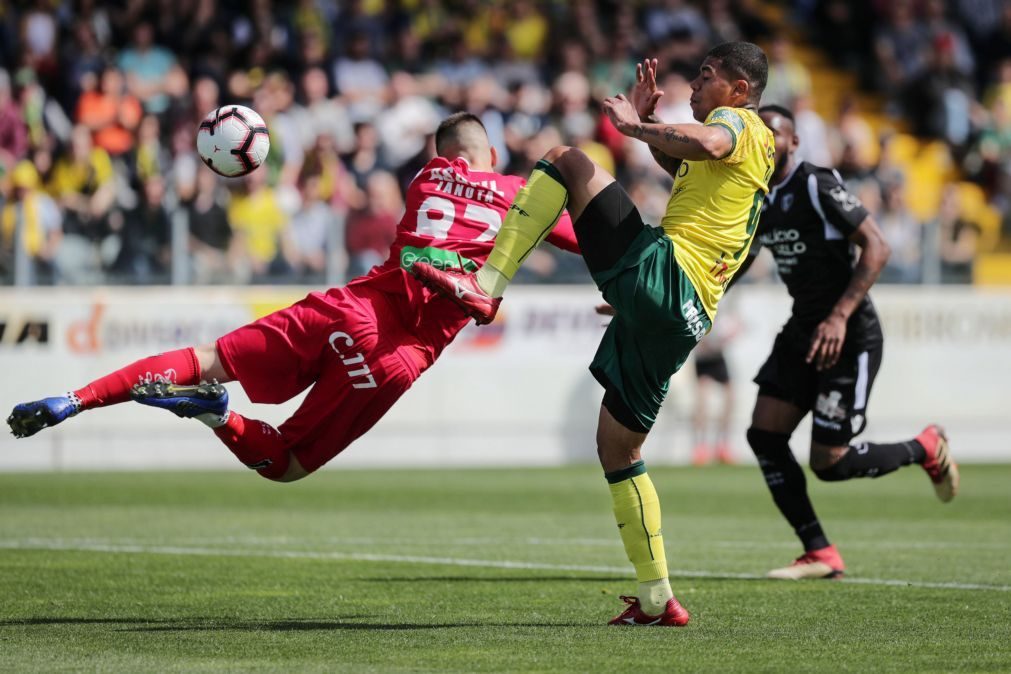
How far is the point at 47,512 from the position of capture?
44.6 feet

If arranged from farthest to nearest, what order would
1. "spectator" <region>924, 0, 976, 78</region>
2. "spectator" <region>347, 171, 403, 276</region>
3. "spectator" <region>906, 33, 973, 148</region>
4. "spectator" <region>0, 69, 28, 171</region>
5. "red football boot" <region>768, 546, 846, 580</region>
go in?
"spectator" <region>924, 0, 976, 78</region> < "spectator" <region>906, 33, 973, 148</region> < "spectator" <region>0, 69, 28, 171</region> < "spectator" <region>347, 171, 403, 276</region> < "red football boot" <region>768, 546, 846, 580</region>

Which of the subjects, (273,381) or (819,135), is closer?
(273,381)

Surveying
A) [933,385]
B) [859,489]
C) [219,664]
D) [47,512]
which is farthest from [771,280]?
[219,664]

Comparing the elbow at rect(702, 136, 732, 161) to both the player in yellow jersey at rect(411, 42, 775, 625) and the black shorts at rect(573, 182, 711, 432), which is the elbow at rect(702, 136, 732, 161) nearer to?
the player in yellow jersey at rect(411, 42, 775, 625)

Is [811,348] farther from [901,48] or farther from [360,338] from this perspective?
[901,48]

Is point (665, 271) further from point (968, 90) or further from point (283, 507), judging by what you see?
point (968, 90)

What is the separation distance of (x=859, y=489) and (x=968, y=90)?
9.96 metres

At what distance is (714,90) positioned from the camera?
292 inches

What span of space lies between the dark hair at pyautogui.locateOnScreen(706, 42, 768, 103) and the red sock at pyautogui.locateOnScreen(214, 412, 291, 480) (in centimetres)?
262

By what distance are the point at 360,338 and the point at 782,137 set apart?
3073mm

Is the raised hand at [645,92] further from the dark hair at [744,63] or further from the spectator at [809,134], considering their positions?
the spectator at [809,134]

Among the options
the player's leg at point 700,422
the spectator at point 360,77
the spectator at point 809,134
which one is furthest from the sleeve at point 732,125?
the spectator at point 809,134

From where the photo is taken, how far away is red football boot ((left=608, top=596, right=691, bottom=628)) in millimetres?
7410

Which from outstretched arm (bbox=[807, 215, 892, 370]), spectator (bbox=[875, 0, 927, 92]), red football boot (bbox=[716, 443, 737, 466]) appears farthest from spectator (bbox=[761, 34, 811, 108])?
outstretched arm (bbox=[807, 215, 892, 370])
